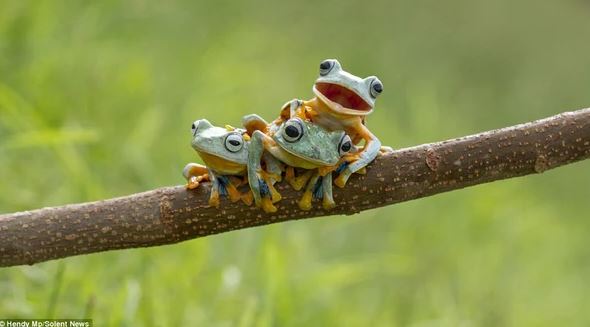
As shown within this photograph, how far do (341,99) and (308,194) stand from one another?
0.19 m

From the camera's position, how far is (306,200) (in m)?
1.39

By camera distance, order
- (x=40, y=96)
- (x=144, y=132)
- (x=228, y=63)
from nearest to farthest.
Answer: (x=40, y=96) < (x=144, y=132) < (x=228, y=63)

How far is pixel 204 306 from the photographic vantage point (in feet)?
8.95

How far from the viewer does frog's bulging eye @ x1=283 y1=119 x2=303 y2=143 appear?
1.36m

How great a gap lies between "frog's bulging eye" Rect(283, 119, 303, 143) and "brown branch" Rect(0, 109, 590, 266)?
90 mm

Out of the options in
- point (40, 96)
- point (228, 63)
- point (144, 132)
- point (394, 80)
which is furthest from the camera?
point (394, 80)

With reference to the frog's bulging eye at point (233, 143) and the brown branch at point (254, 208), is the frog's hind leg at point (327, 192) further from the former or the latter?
the frog's bulging eye at point (233, 143)

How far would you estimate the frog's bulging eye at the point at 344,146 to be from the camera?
1403 mm

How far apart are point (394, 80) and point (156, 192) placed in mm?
5500

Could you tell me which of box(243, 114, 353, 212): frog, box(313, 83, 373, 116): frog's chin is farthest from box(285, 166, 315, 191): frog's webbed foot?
box(313, 83, 373, 116): frog's chin

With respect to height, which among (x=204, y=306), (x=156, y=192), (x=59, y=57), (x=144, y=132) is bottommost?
(x=156, y=192)

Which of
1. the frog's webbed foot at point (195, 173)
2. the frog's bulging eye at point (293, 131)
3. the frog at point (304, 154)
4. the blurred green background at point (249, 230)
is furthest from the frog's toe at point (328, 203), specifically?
the blurred green background at point (249, 230)

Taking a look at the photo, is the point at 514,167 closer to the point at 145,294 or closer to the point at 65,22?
the point at 145,294

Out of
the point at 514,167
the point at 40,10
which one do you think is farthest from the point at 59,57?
the point at 514,167
